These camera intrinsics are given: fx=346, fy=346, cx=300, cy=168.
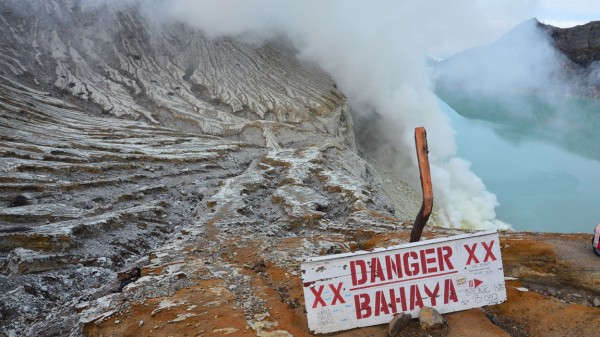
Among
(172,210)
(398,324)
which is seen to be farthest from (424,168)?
(172,210)

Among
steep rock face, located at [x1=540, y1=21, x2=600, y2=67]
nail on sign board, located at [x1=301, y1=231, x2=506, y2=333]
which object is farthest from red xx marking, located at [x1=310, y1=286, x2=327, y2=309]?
steep rock face, located at [x1=540, y1=21, x2=600, y2=67]

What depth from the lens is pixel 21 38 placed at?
51469 mm

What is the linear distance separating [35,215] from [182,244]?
6.03 meters

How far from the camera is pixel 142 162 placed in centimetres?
2311

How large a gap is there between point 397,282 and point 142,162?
2140cm

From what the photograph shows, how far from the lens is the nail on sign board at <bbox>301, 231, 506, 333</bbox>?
217 inches

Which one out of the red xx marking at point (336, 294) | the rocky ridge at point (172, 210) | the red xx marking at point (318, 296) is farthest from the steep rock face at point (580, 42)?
the red xx marking at point (318, 296)

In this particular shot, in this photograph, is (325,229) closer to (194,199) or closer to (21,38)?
(194,199)

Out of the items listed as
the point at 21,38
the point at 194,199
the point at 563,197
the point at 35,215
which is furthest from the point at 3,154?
the point at 563,197

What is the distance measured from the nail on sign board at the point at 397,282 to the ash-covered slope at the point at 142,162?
1.80 metres

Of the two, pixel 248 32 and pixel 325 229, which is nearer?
pixel 325 229

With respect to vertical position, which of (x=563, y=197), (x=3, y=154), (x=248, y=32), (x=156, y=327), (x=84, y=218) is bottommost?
(x=563, y=197)

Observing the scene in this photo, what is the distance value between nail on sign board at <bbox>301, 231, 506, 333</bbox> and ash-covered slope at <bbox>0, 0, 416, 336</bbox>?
1.80 metres

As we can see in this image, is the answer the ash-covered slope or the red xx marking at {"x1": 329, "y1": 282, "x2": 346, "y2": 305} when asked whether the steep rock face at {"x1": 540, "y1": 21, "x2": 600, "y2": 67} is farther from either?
the red xx marking at {"x1": 329, "y1": 282, "x2": 346, "y2": 305}
